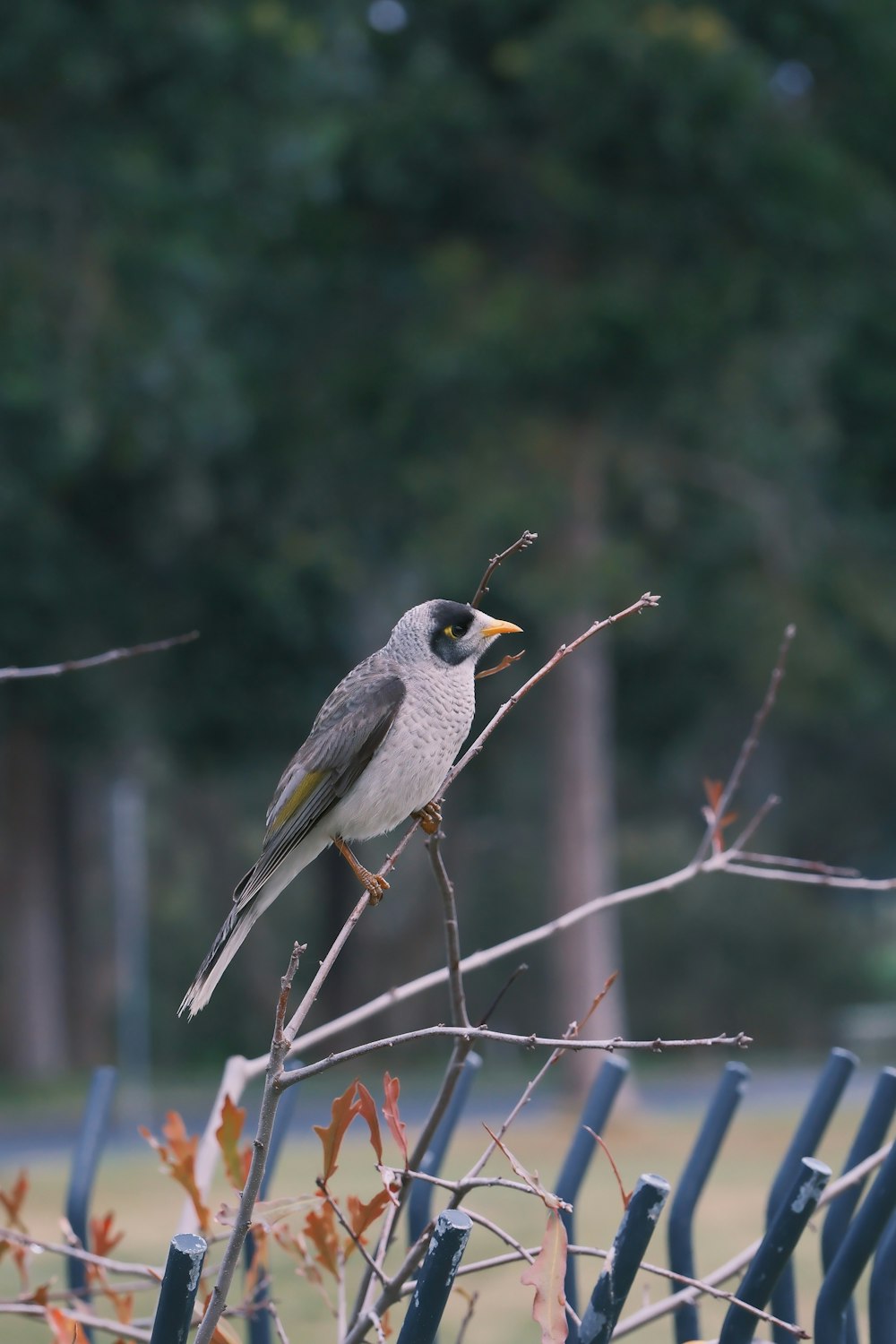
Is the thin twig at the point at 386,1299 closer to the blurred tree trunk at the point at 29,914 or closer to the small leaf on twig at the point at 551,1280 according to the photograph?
the small leaf on twig at the point at 551,1280

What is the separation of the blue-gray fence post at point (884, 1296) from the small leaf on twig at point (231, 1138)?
0.84m

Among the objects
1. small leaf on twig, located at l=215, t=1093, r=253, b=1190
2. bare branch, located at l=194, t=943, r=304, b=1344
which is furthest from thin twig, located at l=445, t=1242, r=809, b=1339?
small leaf on twig, located at l=215, t=1093, r=253, b=1190

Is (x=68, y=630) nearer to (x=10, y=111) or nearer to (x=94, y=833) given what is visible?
(x=10, y=111)

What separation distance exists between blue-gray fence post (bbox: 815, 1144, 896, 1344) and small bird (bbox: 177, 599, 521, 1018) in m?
0.85

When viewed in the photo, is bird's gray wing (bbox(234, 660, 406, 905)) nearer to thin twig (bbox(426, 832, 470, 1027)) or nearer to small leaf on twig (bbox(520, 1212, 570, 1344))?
thin twig (bbox(426, 832, 470, 1027))

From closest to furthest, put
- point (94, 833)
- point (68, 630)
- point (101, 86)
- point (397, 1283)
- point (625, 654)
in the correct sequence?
point (397, 1283) → point (101, 86) → point (68, 630) → point (625, 654) → point (94, 833)

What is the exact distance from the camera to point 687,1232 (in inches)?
108

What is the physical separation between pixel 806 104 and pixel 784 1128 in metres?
8.88

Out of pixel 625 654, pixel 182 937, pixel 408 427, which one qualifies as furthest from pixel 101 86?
pixel 182 937

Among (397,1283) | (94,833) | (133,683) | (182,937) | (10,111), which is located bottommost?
(182,937)

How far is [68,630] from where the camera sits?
58.7 ft

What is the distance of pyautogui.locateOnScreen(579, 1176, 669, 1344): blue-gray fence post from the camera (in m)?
1.82

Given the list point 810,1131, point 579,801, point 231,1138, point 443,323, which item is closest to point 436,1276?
point 231,1138

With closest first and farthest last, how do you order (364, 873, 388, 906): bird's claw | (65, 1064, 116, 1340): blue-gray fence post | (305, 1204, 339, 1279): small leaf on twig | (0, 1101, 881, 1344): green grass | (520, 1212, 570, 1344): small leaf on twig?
1. (520, 1212, 570, 1344): small leaf on twig
2. (305, 1204, 339, 1279): small leaf on twig
3. (364, 873, 388, 906): bird's claw
4. (65, 1064, 116, 1340): blue-gray fence post
5. (0, 1101, 881, 1344): green grass
